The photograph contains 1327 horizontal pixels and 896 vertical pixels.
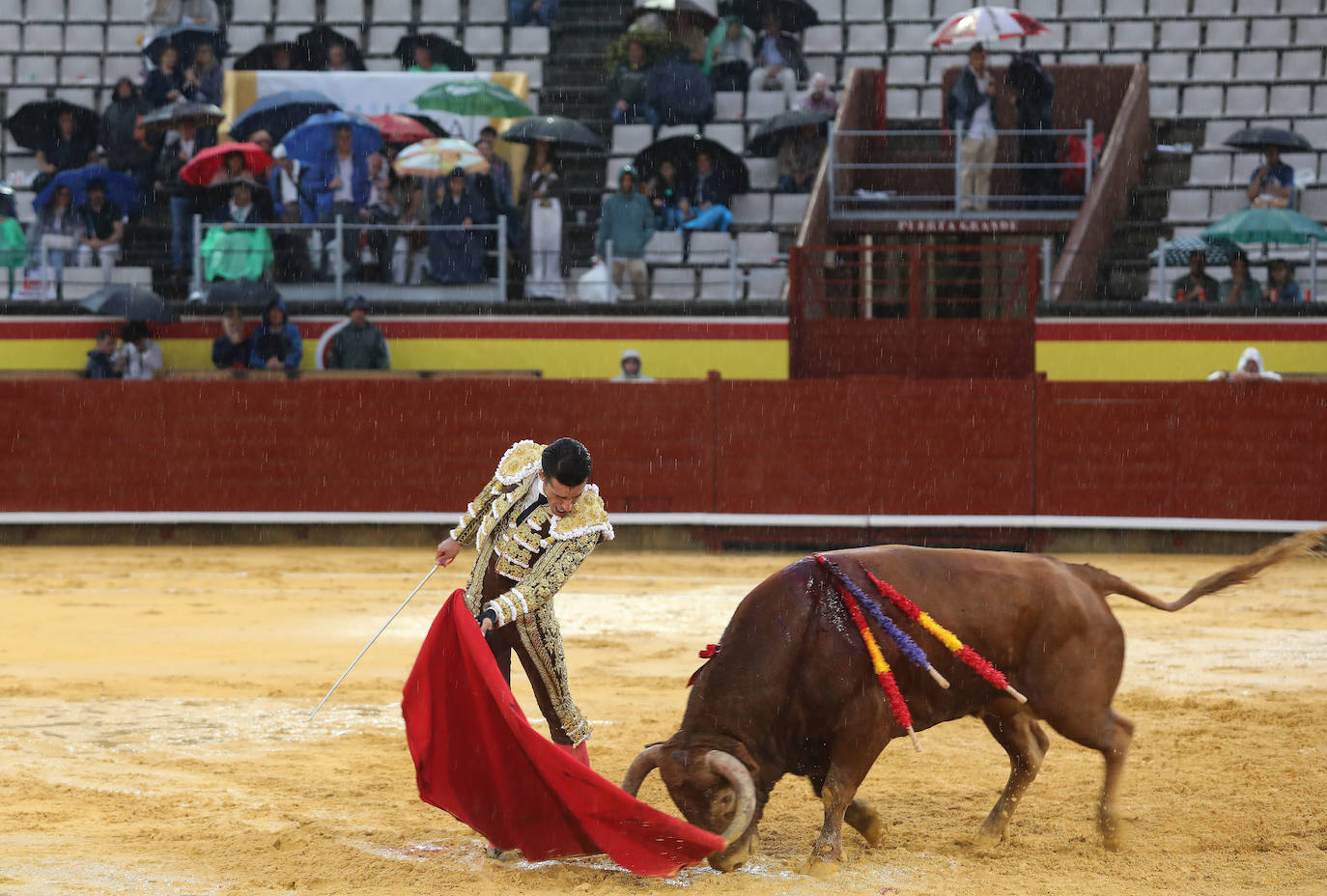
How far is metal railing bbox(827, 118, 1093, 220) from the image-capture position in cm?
1336

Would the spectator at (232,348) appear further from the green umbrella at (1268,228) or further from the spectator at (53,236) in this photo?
the green umbrella at (1268,228)

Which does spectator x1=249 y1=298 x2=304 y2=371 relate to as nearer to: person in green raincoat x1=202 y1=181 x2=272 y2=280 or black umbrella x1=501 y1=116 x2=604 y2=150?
person in green raincoat x1=202 y1=181 x2=272 y2=280

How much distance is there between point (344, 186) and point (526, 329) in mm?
1850

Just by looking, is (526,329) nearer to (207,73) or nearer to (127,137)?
(127,137)

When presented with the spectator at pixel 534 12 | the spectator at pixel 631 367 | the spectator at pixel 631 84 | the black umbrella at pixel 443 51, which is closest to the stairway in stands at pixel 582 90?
the spectator at pixel 534 12

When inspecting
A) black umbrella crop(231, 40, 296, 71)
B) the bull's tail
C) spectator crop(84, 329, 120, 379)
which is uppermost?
black umbrella crop(231, 40, 296, 71)

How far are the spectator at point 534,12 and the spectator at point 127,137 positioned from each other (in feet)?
13.5

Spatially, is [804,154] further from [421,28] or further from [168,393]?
[168,393]

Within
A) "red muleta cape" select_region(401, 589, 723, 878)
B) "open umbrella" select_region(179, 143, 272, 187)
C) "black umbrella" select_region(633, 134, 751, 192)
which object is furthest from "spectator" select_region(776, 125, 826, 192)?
"red muleta cape" select_region(401, 589, 723, 878)

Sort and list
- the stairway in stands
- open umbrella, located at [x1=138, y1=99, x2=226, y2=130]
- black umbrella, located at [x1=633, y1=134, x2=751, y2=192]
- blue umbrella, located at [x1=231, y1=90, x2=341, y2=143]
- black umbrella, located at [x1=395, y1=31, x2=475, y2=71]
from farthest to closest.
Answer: black umbrella, located at [x1=395, y1=31, x2=475, y2=71] → the stairway in stands → blue umbrella, located at [x1=231, y1=90, x2=341, y2=143] → black umbrella, located at [x1=633, y1=134, x2=751, y2=192] → open umbrella, located at [x1=138, y1=99, x2=226, y2=130]

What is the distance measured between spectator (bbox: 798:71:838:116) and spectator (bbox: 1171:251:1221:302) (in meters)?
3.32

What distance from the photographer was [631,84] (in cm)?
1496

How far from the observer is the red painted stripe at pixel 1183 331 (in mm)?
12648

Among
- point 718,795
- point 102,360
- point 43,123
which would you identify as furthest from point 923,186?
point 718,795
